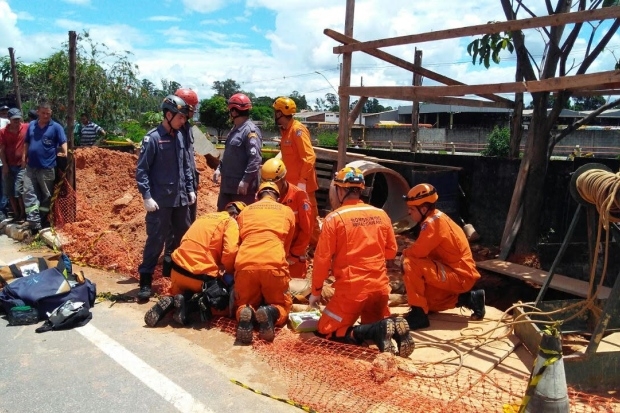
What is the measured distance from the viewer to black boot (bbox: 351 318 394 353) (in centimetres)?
407

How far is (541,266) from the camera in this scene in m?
6.71

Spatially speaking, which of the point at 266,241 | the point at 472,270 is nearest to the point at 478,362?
the point at 472,270

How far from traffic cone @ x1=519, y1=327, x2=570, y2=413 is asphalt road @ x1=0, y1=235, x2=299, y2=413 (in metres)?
1.44

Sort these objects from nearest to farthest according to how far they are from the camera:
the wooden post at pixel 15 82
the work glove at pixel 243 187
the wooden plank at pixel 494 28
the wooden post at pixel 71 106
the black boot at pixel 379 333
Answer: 1. the black boot at pixel 379 333
2. the wooden plank at pixel 494 28
3. the work glove at pixel 243 187
4. the wooden post at pixel 71 106
5. the wooden post at pixel 15 82

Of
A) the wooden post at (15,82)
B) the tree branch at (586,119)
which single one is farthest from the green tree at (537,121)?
the wooden post at (15,82)

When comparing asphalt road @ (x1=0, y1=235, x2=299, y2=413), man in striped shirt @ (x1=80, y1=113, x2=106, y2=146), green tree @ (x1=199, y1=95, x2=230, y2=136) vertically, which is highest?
green tree @ (x1=199, y1=95, x2=230, y2=136)

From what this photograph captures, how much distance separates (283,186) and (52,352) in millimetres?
2639

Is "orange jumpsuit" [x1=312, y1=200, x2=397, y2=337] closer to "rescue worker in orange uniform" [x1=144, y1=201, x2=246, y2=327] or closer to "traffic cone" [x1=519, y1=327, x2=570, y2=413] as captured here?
"rescue worker in orange uniform" [x1=144, y1=201, x2=246, y2=327]

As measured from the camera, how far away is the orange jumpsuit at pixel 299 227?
5.65 m

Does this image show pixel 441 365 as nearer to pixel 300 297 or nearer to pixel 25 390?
pixel 300 297

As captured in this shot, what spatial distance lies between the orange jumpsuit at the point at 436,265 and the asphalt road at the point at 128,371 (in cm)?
168

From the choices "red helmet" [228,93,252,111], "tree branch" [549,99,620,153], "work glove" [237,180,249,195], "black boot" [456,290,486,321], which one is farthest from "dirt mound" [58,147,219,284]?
"tree branch" [549,99,620,153]

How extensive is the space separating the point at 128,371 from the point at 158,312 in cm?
90

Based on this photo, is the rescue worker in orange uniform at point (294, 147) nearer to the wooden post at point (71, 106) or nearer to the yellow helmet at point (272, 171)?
the yellow helmet at point (272, 171)
